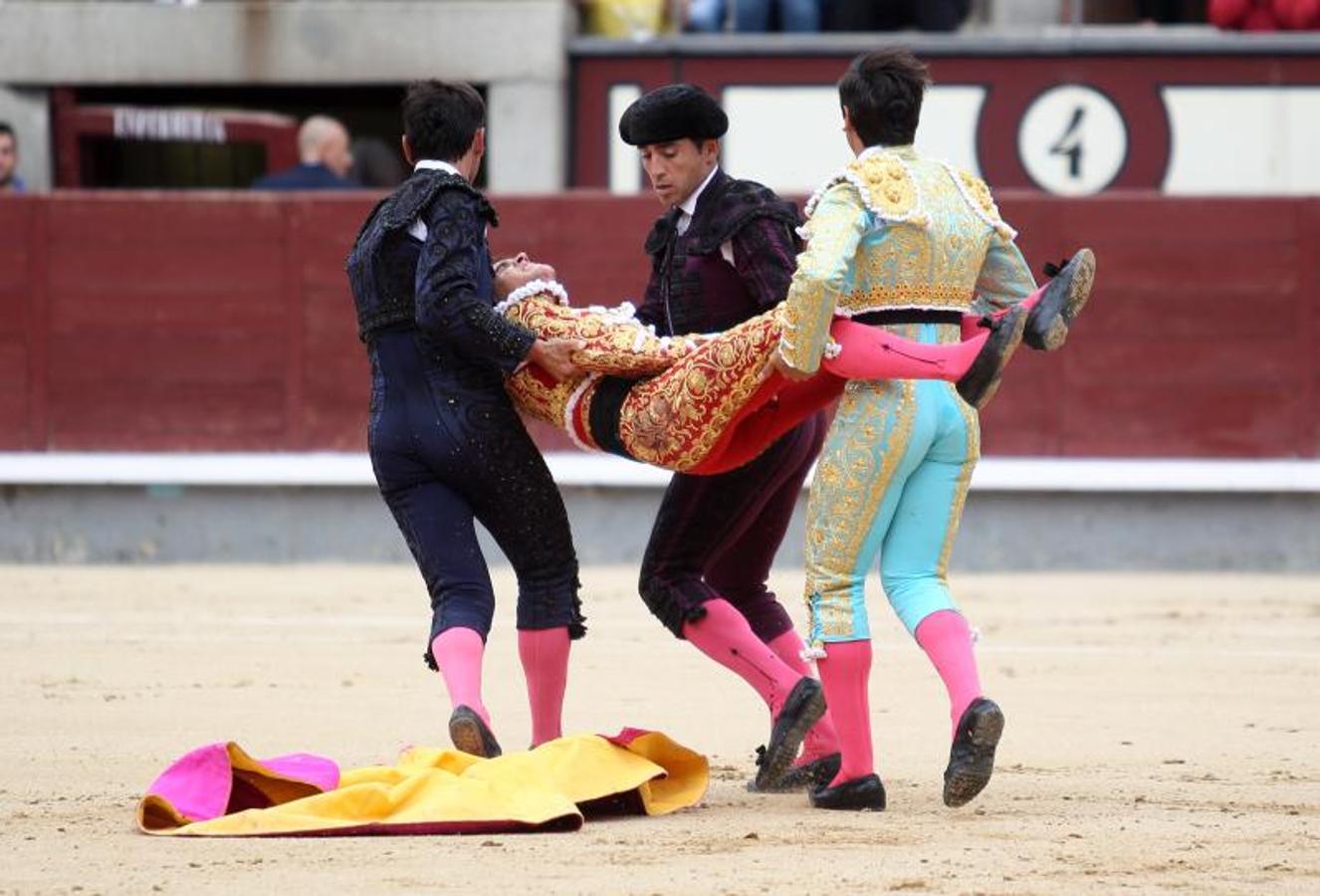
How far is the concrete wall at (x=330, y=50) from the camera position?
10.9 meters

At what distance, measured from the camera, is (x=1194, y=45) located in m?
10.6

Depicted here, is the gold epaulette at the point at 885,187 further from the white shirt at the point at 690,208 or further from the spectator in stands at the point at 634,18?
the spectator in stands at the point at 634,18

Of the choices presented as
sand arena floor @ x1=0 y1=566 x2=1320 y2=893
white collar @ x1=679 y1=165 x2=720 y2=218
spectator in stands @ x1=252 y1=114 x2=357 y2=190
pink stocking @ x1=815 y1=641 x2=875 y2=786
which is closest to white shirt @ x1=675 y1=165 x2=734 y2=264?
white collar @ x1=679 y1=165 x2=720 y2=218

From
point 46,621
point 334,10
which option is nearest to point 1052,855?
point 46,621

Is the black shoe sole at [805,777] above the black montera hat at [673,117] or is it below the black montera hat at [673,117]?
below

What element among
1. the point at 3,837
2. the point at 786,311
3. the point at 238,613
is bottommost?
the point at 238,613

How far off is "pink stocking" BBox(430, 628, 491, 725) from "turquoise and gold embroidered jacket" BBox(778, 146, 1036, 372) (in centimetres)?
77

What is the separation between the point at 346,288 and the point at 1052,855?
623 centimetres

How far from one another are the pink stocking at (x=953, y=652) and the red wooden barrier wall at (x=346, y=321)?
5.35m

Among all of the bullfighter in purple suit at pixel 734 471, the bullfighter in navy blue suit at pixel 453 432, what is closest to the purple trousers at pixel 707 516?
the bullfighter in purple suit at pixel 734 471

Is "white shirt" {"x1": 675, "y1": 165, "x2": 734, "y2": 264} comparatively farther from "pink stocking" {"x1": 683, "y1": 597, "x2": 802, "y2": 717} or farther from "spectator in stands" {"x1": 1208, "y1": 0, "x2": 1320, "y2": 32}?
"spectator in stands" {"x1": 1208, "y1": 0, "x2": 1320, "y2": 32}

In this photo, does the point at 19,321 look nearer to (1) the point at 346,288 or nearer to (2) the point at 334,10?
(1) the point at 346,288

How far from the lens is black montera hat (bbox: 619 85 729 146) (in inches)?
174

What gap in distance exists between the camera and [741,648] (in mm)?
4559
